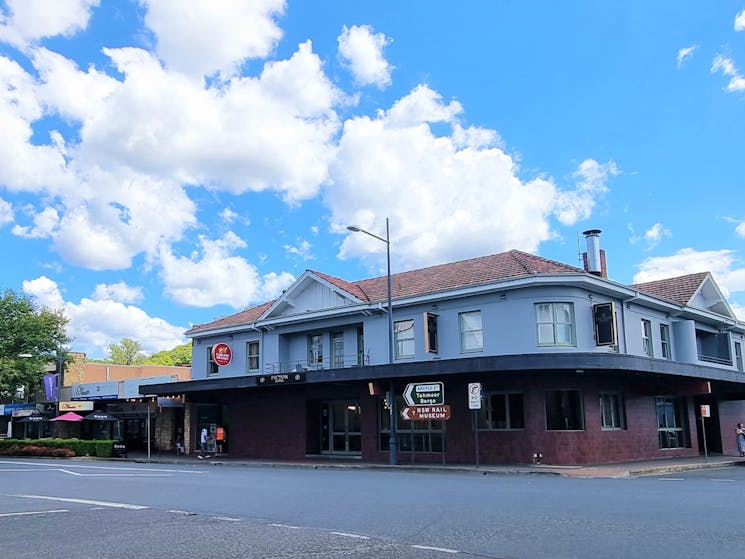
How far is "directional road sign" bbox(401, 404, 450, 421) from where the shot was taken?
24.6m

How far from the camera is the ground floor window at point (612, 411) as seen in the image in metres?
26.8

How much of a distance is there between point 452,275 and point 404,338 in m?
3.23

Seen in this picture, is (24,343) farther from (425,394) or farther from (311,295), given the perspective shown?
(425,394)

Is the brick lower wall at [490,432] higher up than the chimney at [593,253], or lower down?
lower down

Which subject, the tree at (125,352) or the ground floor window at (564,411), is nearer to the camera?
the ground floor window at (564,411)

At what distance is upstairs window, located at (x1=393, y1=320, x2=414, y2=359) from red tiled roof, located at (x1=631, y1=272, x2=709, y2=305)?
10443mm

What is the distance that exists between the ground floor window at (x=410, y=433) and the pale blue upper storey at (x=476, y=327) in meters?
2.12

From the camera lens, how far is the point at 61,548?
29.7ft

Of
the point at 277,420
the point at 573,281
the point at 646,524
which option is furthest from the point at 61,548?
the point at 277,420

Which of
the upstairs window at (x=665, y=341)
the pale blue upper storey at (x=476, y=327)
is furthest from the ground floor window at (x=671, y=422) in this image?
the pale blue upper storey at (x=476, y=327)

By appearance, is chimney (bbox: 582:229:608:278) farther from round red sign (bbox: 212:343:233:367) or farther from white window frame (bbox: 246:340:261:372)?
round red sign (bbox: 212:343:233:367)

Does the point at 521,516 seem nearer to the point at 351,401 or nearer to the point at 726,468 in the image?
the point at 726,468

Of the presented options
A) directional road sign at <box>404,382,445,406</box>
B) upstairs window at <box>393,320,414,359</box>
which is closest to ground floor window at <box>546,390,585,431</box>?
directional road sign at <box>404,382,445,406</box>

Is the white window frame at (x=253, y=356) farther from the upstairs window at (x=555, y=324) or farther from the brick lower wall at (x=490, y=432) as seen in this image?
the upstairs window at (x=555, y=324)
